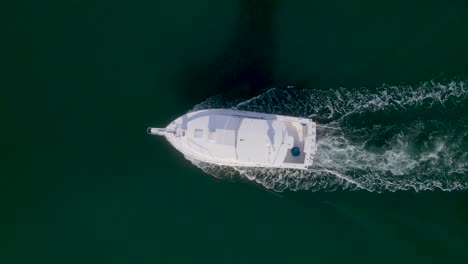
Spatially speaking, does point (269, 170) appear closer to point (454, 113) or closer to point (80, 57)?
point (454, 113)

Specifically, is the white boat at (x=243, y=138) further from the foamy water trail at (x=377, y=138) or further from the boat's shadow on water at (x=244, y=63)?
the boat's shadow on water at (x=244, y=63)

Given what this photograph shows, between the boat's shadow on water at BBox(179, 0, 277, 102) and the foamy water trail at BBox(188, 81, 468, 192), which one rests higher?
the boat's shadow on water at BBox(179, 0, 277, 102)

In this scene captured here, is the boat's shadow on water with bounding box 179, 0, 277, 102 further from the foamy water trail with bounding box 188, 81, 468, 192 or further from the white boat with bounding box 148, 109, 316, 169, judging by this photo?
the white boat with bounding box 148, 109, 316, 169

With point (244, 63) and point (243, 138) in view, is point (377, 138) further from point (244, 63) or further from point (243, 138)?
point (244, 63)

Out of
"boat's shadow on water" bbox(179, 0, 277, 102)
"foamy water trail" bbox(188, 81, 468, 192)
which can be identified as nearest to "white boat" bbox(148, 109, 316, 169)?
"foamy water trail" bbox(188, 81, 468, 192)

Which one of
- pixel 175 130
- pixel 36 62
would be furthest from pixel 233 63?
pixel 36 62
